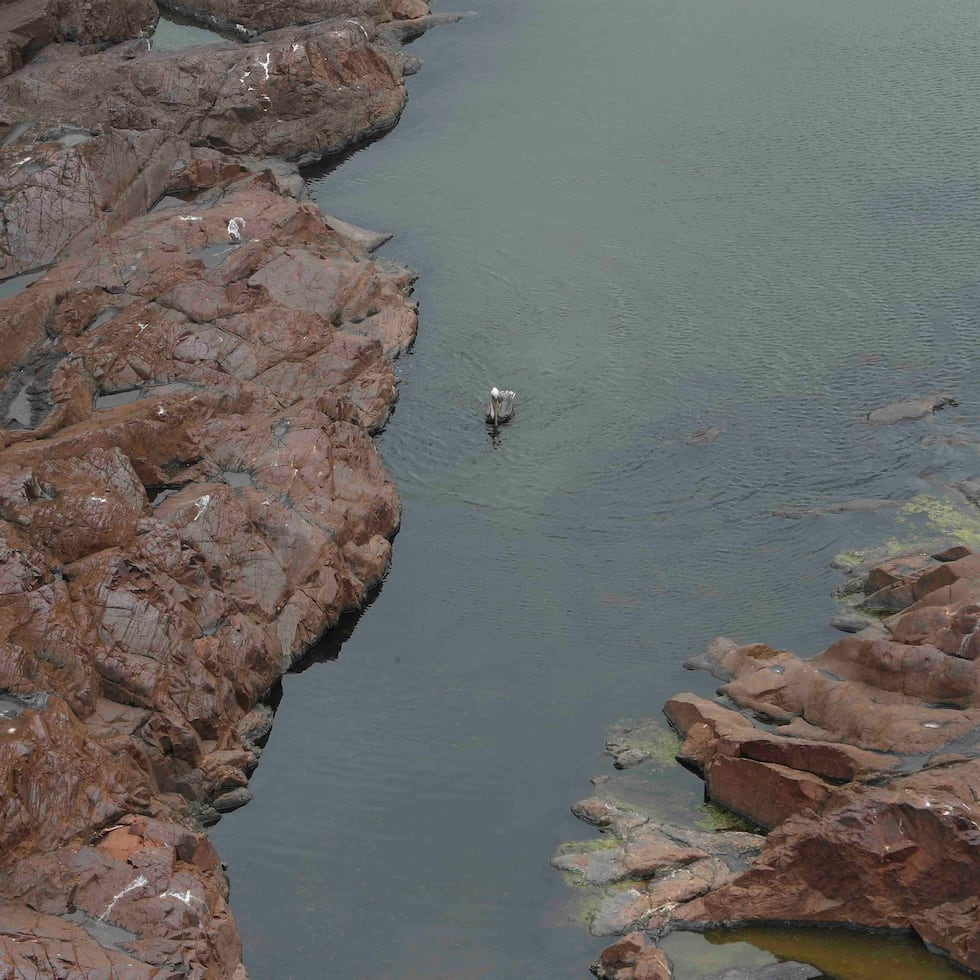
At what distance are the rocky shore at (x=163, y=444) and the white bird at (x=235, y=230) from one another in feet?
0.70

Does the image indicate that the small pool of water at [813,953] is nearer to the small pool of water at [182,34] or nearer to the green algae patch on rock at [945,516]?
the green algae patch on rock at [945,516]

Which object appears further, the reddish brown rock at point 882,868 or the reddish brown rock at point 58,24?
the reddish brown rock at point 58,24

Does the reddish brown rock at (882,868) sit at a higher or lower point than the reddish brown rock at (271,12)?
lower

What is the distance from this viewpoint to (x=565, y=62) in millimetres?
52188

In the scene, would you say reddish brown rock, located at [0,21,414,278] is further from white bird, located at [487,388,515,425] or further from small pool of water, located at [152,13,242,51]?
white bird, located at [487,388,515,425]

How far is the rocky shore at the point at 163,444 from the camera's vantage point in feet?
67.2

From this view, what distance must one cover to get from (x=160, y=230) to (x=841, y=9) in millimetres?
30670

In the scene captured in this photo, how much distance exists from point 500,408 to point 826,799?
1526 centimetres

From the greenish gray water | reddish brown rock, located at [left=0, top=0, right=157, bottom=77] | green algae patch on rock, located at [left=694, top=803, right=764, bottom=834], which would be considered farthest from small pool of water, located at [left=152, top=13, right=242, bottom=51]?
green algae patch on rock, located at [left=694, top=803, right=764, bottom=834]

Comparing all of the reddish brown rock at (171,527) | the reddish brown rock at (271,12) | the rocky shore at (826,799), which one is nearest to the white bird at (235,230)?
the reddish brown rock at (171,527)

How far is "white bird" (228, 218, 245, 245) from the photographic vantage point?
37188mm

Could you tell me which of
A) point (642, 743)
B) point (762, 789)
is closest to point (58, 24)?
point (642, 743)

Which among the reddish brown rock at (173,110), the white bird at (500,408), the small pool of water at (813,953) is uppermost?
the reddish brown rock at (173,110)

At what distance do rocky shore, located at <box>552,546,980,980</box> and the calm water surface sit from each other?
0.56m
